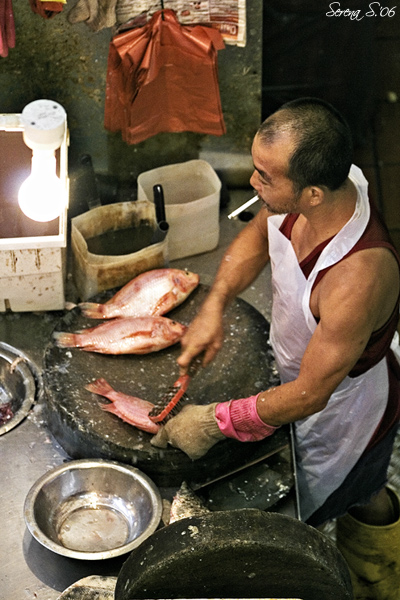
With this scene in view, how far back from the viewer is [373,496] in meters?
3.68

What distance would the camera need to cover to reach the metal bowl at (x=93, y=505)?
2.75m

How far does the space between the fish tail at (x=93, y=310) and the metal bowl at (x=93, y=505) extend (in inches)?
31.0

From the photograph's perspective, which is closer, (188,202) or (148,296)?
(148,296)

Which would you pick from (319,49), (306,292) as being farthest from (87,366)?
(319,49)

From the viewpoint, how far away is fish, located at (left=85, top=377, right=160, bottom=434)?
2.99m

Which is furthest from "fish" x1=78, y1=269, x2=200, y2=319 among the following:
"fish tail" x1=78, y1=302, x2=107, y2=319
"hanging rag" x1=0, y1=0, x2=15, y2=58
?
"hanging rag" x1=0, y1=0, x2=15, y2=58

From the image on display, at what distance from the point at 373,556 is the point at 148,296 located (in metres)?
1.57

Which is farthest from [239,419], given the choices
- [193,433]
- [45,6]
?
[45,6]

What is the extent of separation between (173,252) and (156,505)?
167 cm

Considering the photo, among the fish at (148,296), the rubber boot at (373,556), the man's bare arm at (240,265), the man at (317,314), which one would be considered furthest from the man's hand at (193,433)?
the rubber boot at (373,556)

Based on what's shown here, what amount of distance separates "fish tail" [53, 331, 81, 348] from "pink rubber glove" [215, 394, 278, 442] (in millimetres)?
761

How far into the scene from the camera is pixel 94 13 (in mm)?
3586

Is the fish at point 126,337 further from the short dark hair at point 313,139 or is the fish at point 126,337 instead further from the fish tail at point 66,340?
the short dark hair at point 313,139

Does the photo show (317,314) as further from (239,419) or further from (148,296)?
(148,296)
